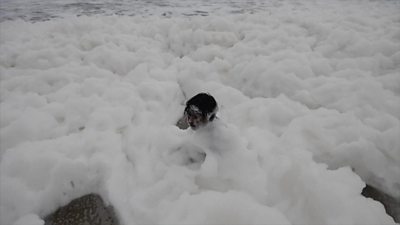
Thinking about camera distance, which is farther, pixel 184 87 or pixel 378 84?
pixel 184 87

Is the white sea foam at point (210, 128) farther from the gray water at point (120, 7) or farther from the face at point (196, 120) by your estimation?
the gray water at point (120, 7)

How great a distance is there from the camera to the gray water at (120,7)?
7324 mm

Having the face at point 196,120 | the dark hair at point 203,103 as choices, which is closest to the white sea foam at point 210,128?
the face at point 196,120

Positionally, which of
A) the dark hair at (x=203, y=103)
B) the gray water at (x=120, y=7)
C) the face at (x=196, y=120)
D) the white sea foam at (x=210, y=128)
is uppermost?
the dark hair at (x=203, y=103)


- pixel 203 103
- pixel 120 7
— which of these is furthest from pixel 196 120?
pixel 120 7

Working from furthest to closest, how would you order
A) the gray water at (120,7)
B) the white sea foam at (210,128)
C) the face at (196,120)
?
the gray water at (120,7)
the face at (196,120)
the white sea foam at (210,128)

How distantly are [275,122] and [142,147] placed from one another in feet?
4.72

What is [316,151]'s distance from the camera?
270cm

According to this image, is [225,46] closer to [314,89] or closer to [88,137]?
[314,89]

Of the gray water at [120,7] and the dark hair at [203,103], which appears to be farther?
the gray water at [120,7]

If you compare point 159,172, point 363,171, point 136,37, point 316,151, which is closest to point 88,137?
point 159,172

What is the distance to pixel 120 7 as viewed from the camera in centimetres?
835

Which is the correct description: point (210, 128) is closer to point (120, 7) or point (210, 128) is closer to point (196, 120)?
point (196, 120)

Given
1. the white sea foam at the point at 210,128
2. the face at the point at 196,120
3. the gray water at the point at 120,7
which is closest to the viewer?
the white sea foam at the point at 210,128
